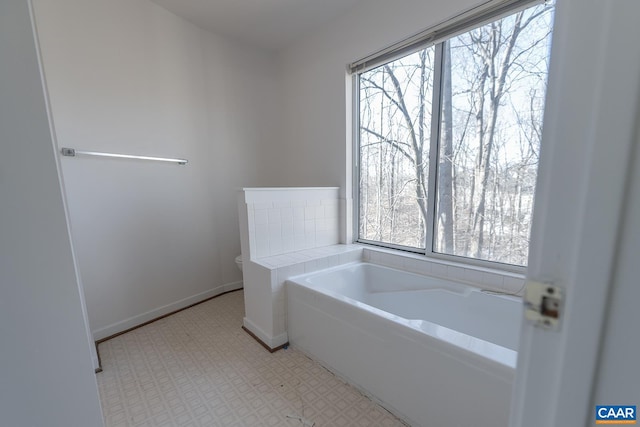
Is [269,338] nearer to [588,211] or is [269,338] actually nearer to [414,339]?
[414,339]

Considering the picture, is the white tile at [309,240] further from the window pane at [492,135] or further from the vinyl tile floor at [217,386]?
the window pane at [492,135]

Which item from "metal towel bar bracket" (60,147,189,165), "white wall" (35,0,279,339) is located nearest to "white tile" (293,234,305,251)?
"white wall" (35,0,279,339)

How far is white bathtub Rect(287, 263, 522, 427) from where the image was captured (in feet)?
3.22

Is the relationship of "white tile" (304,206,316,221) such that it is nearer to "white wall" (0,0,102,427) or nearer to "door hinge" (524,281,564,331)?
"white wall" (0,0,102,427)

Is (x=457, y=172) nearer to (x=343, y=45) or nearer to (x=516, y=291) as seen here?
(x=516, y=291)

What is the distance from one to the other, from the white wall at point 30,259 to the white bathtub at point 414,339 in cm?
116

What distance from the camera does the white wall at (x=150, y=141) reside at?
1739 millimetres

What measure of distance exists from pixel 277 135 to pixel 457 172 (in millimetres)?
2062

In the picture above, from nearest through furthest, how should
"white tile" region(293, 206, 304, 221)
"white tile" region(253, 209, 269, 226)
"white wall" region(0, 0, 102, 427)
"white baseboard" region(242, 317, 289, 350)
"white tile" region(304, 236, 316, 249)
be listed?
"white wall" region(0, 0, 102, 427) < "white baseboard" region(242, 317, 289, 350) < "white tile" region(253, 209, 269, 226) < "white tile" region(293, 206, 304, 221) < "white tile" region(304, 236, 316, 249)

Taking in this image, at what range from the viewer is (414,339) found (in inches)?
45.1

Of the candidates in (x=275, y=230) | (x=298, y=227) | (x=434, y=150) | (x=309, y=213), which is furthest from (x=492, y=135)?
(x=275, y=230)

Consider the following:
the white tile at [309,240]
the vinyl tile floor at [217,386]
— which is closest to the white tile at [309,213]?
the white tile at [309,240]

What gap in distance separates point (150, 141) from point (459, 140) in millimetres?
2493

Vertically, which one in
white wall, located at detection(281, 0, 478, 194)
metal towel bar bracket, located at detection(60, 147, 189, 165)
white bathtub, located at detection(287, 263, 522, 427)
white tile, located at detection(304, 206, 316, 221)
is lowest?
white bathtub, located at detection(287, 263, 522, 427)
